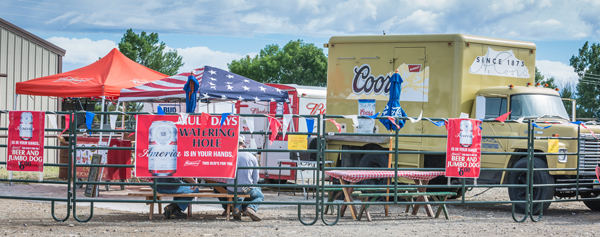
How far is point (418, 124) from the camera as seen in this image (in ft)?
35.9

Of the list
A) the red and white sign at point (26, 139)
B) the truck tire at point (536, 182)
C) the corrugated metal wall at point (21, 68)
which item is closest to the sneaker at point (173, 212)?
A: the red and white sign at point (26, 139)

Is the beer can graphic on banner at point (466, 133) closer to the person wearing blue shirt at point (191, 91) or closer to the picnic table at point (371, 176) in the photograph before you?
the picnic table at point (371, 176)

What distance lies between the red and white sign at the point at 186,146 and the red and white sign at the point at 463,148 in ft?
10.4

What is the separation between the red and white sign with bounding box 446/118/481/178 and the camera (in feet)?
27.5

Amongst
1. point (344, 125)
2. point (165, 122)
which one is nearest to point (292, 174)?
point (344, 125)

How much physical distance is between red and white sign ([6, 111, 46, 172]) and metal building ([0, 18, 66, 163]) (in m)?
→ 10.8

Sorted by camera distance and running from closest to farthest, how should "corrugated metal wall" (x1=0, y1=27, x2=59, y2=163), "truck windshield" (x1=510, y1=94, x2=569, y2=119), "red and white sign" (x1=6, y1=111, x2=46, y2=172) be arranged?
"red and white sign" (x1=6, y1=111, x2=46, y2=172)
"truck windshield" (x1=510, y1=94, x2=569, y2=119)
"corrugated metal wall" (x1=0, y1=27, x2=59, y2=163)

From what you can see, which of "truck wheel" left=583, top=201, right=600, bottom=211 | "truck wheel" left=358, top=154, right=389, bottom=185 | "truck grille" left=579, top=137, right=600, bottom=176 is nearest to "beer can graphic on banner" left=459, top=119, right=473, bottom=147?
"truck grille" left=579, top=137, right=600, bottom=176

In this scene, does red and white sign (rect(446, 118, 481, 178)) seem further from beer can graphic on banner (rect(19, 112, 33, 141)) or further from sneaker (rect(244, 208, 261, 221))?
beer can graphic on banner (rect(19, 112, 33, 141))

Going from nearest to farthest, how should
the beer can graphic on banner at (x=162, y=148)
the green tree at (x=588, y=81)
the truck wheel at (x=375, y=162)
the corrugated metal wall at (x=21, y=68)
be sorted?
1. the beer can graphic on banner at (x=162, y=148)
2. the truck wheel at (x=375, y=162)
3. the corrugated metal wall at (x=21, y=68)
4. the green tree at (x=588, y=81)

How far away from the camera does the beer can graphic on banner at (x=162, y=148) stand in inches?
304

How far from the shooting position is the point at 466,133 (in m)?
8.45

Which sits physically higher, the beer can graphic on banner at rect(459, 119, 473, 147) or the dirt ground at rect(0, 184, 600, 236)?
the beer can graphic on banner at rect(459, 119, 473, 147)

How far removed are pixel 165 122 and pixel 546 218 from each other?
21.0 ft
